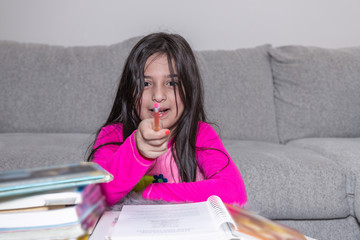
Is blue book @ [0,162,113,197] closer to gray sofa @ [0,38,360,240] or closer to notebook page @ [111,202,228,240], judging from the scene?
notebook page @ [111,202,228,240]

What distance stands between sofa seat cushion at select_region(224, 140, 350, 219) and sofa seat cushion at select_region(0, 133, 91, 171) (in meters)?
0.61

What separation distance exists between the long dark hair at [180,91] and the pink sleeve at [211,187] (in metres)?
0.07

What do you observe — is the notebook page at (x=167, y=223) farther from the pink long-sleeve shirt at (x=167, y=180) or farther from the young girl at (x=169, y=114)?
the young girl at (x=169, y=114)

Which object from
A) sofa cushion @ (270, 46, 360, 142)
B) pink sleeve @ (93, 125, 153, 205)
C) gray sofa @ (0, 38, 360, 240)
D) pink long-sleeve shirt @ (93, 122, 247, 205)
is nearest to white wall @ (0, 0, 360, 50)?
gray sofa @ (0, 38, 360, 240)

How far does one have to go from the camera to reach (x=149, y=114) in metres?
1.07

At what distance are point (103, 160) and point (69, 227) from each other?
1.68 ft

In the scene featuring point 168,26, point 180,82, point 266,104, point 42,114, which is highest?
point 168,26

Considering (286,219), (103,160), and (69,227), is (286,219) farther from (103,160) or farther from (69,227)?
(69,227)

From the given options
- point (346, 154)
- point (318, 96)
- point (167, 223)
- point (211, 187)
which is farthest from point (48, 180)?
point (318, 96)

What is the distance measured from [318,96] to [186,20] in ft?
3.03

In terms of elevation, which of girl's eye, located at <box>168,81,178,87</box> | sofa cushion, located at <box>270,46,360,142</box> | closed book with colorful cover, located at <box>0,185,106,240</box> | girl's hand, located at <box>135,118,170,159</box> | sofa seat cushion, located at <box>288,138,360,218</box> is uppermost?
girl's eye, located at <box>168,81,178,87</box>

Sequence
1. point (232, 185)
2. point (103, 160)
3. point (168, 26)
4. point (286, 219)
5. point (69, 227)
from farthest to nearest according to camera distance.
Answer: point (168, 26) → point (286, 219) → point (103, 160) → point (232, 185) → point (69, 227)

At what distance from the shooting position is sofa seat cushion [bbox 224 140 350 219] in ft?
4.13

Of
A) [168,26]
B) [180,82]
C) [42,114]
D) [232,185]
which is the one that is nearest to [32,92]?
[42,114]
